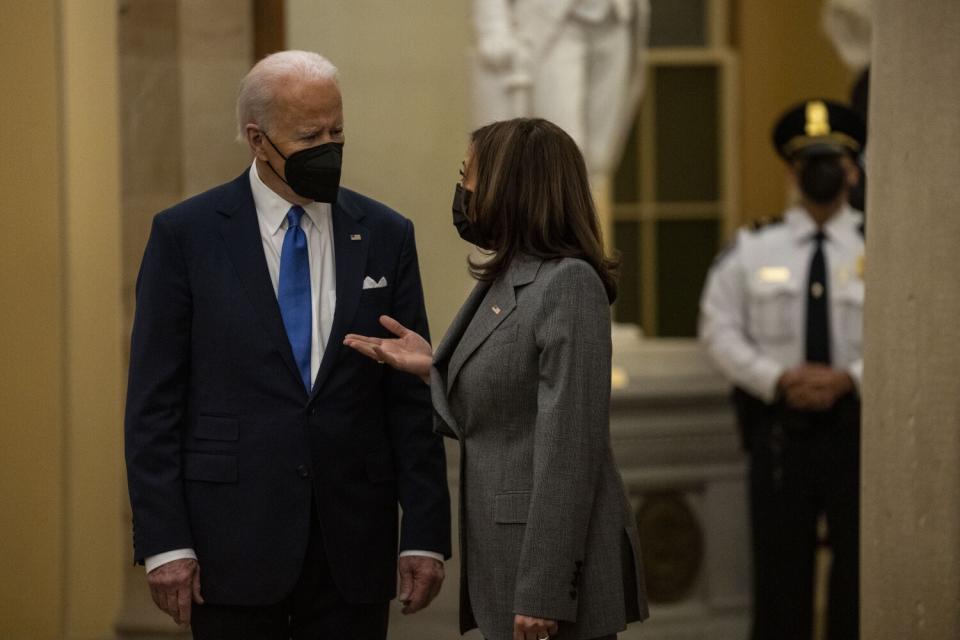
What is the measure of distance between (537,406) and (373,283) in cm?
52

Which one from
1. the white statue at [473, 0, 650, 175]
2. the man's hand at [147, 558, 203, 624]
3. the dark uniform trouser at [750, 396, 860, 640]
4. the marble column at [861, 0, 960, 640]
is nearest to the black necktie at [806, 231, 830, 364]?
the dark uniform trouser at [750, 396, 860, 640]

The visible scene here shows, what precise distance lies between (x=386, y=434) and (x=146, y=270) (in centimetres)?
57

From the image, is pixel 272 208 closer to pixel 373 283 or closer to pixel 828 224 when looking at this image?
pixel 373 283

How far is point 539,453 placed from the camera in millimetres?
2682

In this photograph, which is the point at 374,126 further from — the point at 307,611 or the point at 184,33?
the point at 307,611

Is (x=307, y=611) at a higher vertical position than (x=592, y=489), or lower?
lower

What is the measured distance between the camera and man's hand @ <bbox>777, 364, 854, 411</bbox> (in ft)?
16.4

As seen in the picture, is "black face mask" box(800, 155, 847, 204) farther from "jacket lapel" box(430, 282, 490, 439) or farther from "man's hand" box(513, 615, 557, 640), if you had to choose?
"man's hand" box(513, 615, 557, 640)

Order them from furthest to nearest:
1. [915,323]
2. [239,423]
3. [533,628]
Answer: [915,323], [239,423], [533,628]

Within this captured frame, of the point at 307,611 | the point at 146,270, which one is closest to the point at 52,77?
the point at 146,270

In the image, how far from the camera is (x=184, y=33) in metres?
4.73

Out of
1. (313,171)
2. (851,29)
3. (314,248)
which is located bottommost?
(314,248)

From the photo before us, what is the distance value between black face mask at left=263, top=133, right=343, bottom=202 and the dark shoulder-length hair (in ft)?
1.10

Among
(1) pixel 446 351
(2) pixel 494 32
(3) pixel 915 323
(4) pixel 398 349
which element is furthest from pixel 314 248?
(2) pixel 494 32
